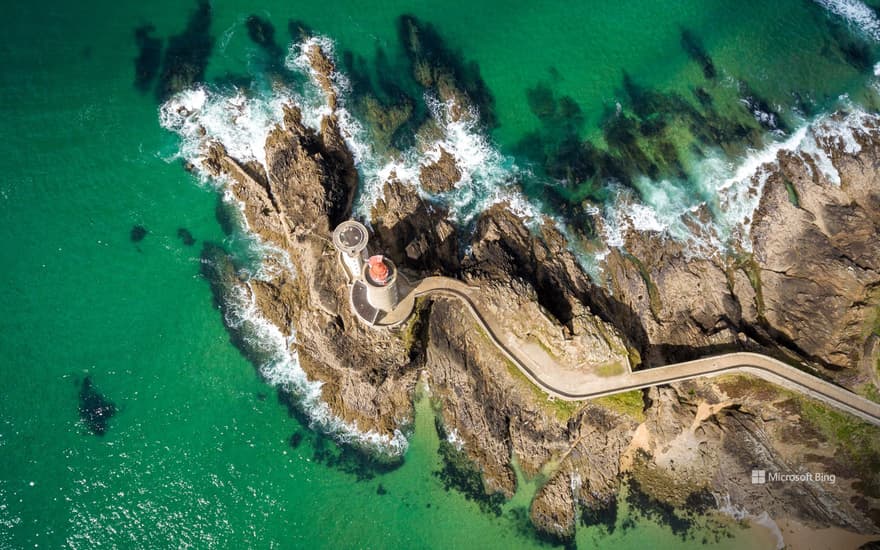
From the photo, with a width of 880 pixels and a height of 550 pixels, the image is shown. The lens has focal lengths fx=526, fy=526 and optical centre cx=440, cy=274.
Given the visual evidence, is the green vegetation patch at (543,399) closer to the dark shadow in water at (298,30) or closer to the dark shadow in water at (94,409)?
the dark shadow in water at (94,409)

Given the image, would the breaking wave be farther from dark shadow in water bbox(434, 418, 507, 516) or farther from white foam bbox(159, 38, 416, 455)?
dark shadow in water bbox(434, 418, 507, 516)

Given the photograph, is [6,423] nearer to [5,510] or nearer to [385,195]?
[5,510]

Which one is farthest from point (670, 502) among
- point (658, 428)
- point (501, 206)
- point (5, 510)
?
point (5, 510)

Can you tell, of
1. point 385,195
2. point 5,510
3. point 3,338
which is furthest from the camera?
point 385,195

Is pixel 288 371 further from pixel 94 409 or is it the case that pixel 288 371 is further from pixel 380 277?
pixel 94 409

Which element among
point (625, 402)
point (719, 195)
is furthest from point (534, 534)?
point (719, 195)

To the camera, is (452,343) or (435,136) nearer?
(452,343)

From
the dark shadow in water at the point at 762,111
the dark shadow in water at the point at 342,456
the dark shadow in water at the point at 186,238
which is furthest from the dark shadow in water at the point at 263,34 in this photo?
the dark shadow in water at the point at 762,111
